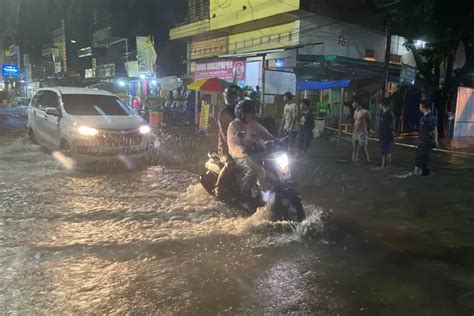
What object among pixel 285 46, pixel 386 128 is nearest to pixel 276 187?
pixel 386 128

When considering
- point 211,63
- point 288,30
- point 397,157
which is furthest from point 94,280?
point 288,30

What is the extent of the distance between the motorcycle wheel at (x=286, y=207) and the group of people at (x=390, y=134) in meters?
5.07

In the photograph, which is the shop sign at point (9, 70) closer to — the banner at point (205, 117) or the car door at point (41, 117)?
the banner at point (205, 117)

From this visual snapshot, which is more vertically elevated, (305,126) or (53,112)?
(53,112)

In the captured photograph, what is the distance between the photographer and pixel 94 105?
10461 mm

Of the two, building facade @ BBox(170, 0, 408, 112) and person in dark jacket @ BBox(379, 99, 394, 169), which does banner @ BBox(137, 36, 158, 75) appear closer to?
building facade @ BBox(170, 0, 408, 112)

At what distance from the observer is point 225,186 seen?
612 centimetres

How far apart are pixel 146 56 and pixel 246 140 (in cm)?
2025

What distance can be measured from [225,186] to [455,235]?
324 cm

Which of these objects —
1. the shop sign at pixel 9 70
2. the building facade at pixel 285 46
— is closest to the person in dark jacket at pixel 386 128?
the building facade at pixel 285 46

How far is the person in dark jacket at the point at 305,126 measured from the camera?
1173cm

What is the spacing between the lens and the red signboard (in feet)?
52.8

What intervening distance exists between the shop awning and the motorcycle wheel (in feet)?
36.0

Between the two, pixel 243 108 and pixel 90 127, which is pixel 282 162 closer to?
pixel 243 108
